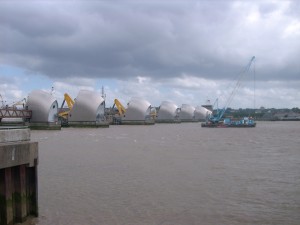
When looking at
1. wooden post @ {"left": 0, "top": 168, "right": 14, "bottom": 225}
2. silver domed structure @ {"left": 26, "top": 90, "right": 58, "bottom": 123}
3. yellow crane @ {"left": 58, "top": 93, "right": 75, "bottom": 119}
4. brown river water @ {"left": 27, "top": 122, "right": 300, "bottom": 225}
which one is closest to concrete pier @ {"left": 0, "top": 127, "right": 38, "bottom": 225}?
wooden post @ {"left": 0, "top": 168, "right": 14, "bottom": 225}

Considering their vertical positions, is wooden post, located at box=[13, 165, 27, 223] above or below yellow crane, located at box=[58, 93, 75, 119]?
below

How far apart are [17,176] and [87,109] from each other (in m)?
81.0

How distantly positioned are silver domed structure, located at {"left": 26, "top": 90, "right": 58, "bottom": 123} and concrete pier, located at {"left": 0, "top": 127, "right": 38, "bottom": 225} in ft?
227

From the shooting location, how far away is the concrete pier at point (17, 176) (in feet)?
27.9

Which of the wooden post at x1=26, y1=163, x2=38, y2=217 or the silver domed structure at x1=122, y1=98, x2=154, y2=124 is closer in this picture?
the wooden post at x1=26, y1=163, x2=38, y2=217

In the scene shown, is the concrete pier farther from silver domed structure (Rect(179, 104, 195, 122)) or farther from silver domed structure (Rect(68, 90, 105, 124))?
silver domed structure (Rect(179, 104, 195, 122))

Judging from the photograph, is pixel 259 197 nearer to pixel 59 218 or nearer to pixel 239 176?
pixel 239 176

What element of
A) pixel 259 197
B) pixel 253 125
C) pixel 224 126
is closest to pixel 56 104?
pixel 224 126

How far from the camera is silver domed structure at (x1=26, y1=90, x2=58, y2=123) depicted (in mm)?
77062

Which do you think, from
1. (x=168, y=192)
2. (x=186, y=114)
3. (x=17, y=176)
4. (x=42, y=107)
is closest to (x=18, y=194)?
(x=17, y=176)

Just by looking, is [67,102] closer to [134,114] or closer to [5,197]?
[134,114]

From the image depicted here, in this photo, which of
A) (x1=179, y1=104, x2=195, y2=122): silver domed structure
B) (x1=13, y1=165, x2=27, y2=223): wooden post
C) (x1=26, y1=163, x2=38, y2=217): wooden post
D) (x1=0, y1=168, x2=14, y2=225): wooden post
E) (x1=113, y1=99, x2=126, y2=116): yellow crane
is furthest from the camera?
(x1=179, y1=104, x2=195, y2=122): silver domed structure

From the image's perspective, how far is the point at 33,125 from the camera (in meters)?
75.6

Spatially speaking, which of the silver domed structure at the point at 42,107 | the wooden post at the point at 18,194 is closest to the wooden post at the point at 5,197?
the wooden post at the point at 18,194
